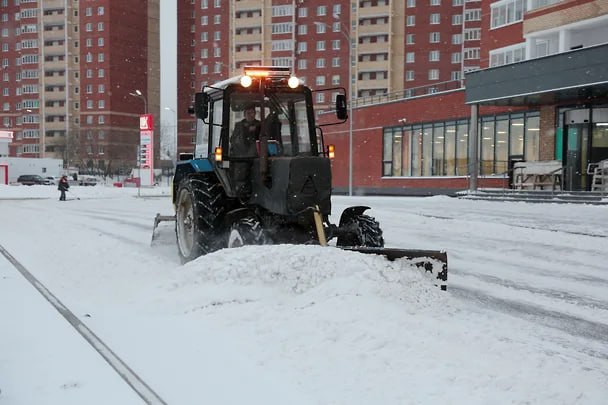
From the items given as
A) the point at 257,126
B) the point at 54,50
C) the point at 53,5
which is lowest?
the point at 257,126

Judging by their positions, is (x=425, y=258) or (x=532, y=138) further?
→ (x=532, y=138)

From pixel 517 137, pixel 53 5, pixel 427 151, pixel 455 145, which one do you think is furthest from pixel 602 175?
pixel 53 5

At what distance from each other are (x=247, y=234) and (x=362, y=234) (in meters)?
1.47

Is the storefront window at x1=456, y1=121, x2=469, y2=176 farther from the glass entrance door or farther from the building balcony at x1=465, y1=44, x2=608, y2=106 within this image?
the glass entrance door

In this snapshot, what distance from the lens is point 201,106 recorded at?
811 cm

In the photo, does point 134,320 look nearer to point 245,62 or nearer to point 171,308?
→ point 171,308

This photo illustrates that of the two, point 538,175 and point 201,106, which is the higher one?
point 201,106

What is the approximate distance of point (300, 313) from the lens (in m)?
5.33

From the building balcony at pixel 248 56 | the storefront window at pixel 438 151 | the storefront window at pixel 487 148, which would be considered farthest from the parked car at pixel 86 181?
the storefront window at pixel 487 148

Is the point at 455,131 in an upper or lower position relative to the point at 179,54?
lower

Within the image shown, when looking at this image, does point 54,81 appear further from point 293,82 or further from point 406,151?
point 293,82

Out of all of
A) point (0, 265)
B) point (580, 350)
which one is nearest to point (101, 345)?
point (580, 350)

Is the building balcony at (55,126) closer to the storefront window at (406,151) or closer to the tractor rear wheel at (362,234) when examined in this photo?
the storefront window at (406,151)

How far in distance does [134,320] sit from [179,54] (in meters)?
104
